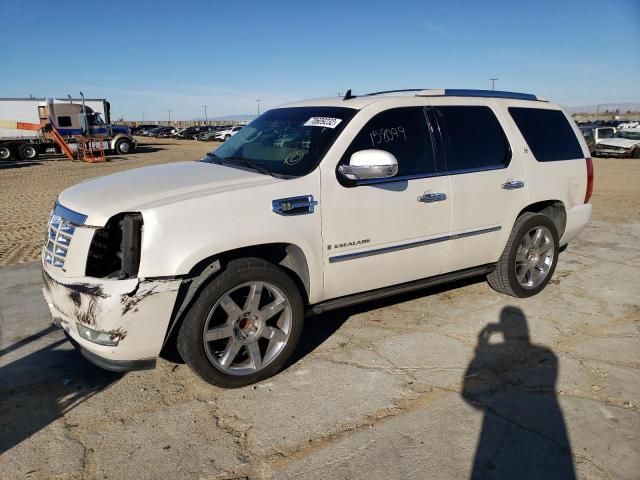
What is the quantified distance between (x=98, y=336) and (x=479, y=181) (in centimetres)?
312

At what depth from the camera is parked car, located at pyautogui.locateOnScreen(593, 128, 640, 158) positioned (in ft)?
79.0

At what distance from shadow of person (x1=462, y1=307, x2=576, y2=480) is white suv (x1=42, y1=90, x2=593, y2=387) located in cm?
78

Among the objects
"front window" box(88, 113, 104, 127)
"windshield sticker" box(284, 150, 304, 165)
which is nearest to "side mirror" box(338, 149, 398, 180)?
"windshield sticker" box(284, 150, 304, 165)

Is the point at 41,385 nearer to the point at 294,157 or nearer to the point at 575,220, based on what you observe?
the point at 294,157

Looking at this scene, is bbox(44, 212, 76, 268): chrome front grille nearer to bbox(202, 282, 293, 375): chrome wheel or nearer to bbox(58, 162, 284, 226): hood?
bbox(58, 162, 284, 226): hood

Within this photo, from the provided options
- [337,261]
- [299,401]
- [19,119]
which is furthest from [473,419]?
[19,119]

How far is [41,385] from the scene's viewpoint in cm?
349

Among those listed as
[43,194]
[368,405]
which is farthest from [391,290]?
[43,194]

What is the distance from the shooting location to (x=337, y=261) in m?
3.66

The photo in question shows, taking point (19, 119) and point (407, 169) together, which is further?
point (19, 119)

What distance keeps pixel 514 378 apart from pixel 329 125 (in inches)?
87.3

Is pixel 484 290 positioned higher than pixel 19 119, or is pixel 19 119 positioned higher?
pixel 19 119

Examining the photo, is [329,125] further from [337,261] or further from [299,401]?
[299,401]

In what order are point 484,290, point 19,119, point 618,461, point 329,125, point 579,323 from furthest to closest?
1. point 19,119
2. point 484,290
3. point 579,323
4. point 329,125
5. point 618,461
